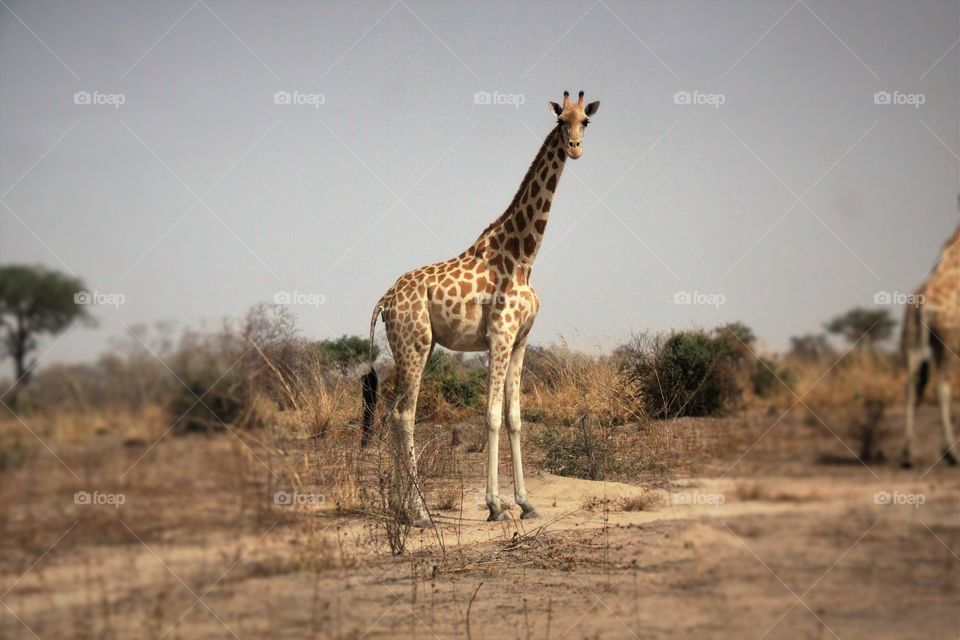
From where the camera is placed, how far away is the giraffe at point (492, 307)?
10.2 m

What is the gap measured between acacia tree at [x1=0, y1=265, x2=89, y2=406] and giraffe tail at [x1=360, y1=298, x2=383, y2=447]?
683cm

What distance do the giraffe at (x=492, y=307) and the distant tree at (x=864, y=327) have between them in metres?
7.15

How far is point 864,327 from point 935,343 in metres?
0.22

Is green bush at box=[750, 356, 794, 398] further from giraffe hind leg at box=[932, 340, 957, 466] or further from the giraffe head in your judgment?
the giraffe head

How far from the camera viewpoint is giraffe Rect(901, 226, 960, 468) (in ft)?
9.54

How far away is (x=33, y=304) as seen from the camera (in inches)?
156

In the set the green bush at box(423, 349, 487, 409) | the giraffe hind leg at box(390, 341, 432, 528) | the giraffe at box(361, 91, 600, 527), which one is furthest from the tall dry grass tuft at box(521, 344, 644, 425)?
the giraffe hind leg at box(390, 341, 432, 528)

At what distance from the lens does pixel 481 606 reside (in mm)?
6887

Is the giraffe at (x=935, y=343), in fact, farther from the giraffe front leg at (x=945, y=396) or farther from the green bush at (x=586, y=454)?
the green bush at (x=586, y=454)

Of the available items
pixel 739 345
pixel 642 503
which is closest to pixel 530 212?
pixel 642 503

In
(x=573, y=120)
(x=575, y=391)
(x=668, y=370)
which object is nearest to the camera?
(x=573, y=120)

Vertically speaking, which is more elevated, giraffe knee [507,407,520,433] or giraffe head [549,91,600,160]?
giraffe head [549,91,600,160]

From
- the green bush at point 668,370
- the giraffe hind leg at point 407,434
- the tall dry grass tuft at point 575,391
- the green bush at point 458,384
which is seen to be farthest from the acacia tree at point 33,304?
the green bush at point 458,384

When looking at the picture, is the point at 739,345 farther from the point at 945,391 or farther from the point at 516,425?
the point at 516,425
